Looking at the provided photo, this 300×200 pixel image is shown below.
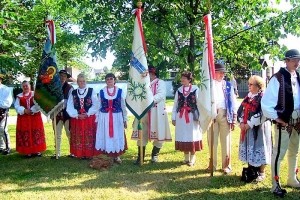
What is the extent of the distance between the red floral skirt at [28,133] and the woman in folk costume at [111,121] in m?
1.62

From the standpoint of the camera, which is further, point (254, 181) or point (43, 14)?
point (43, 14)

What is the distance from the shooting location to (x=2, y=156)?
24.4 feet

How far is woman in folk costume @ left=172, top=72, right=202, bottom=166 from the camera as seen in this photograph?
6062 millimetres

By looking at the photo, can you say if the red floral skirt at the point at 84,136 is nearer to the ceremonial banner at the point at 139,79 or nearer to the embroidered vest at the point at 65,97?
the embroidered vest at the point at 65,97

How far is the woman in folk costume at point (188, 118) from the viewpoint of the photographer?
6.06 m

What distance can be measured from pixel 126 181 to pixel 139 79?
194 centimetres

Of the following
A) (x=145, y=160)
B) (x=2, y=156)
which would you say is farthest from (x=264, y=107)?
(x=2, y=156)

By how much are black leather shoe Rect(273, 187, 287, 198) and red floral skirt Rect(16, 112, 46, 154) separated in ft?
16.7

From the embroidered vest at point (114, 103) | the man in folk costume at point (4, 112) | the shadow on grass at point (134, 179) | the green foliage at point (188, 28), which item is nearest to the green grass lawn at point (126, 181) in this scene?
the shadow on grass at point (134, 179)

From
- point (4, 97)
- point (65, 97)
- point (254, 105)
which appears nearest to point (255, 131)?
point (254, 105)

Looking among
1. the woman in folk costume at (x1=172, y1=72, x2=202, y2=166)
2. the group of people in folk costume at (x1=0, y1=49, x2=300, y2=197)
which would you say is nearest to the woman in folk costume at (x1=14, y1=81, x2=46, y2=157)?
the group of people in folk costume at (x1=0, y1=49, x2=300, y2=197)

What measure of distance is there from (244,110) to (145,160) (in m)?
2.58

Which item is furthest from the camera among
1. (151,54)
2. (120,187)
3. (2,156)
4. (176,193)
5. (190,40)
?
(2,156)

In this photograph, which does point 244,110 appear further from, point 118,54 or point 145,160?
point 118,54
